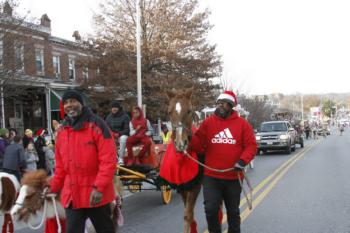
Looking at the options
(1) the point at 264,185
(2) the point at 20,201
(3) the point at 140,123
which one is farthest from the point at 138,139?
(1) the point at 264,185

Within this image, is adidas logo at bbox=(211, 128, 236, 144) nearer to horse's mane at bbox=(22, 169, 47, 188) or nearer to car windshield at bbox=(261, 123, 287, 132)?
horse's mane at bbox=(22, 169, 47, 188)

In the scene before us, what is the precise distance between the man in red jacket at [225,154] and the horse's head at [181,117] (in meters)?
0.14

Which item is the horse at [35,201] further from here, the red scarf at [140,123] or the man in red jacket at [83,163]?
the red scarf at [140,123]

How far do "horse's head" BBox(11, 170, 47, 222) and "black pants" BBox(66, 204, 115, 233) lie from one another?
592 mm

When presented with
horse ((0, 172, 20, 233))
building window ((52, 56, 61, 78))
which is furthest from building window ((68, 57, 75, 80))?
horse ((0, 172, 20, 233))

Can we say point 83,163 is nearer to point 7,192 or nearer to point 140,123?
point 7,192

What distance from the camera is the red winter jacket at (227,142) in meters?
5.44

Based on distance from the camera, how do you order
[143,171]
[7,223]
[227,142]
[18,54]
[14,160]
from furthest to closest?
[18,54] < [14,160] < [143,171] < [7,223] < [227,142]

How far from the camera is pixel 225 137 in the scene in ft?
17.9

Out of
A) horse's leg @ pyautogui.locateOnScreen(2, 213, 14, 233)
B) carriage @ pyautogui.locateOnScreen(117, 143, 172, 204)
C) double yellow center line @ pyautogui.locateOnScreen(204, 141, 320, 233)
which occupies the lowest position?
double yellow center line @ pyautogui.locateOnScreen(204, 141, 320, 233)

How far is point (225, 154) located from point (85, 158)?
1838 millimetres

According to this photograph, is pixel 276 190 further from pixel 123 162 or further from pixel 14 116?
pixel 14 116

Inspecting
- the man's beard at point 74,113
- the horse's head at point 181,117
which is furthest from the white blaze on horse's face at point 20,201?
the horse's head at point 181,117

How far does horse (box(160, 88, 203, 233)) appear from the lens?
5.55 metres
